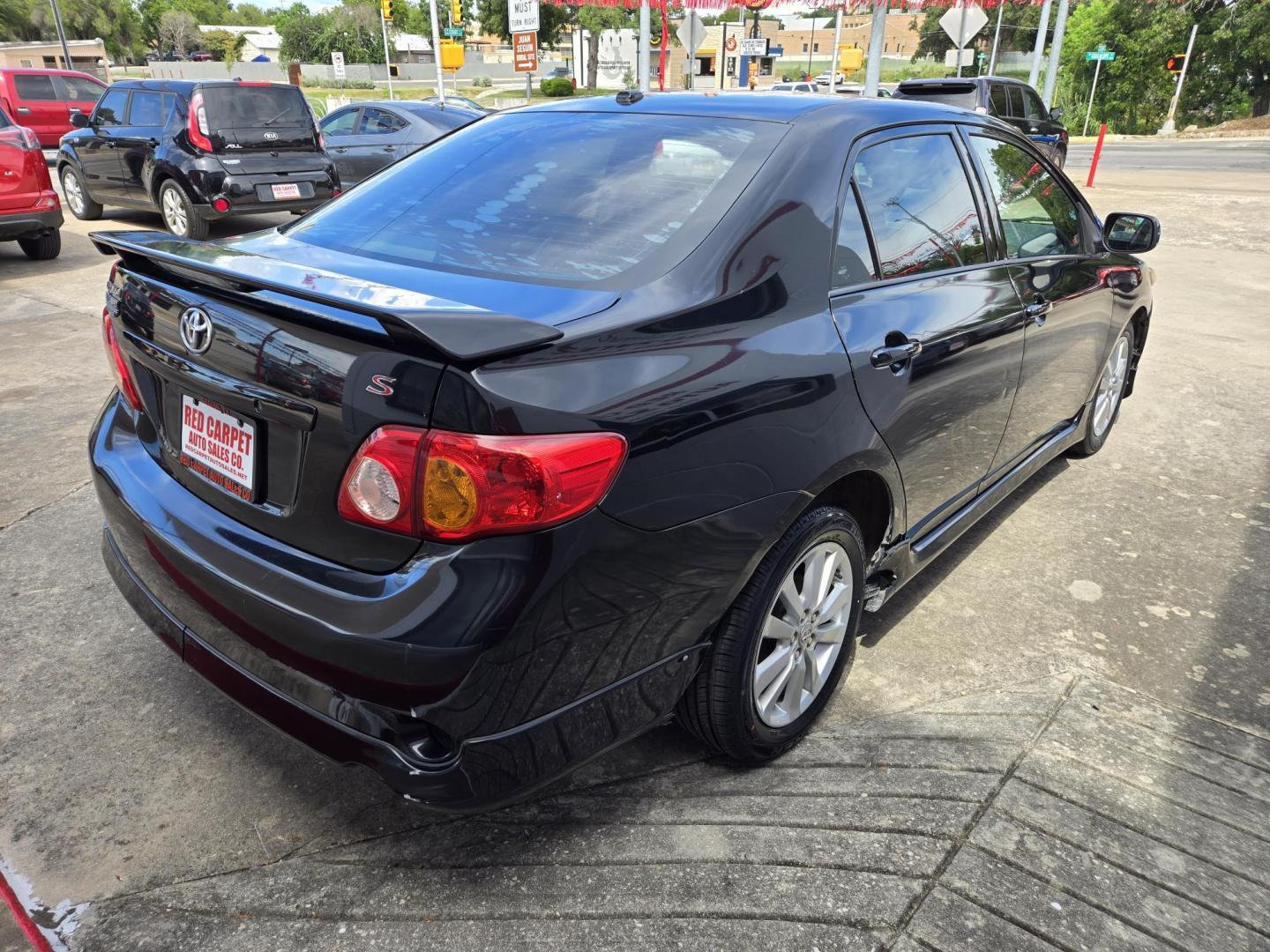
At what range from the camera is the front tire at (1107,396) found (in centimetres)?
452

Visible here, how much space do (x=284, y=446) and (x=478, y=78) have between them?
9365 cm

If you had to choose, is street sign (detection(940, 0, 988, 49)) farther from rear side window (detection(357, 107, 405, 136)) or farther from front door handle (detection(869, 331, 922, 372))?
front door handle (detection(869, 331, 922, 372))

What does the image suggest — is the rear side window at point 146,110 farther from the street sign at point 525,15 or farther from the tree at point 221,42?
the tree at point 221,42

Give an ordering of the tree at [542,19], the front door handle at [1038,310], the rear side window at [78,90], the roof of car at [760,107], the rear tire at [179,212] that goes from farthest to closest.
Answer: the tree at [542,19]
the rear side window at [78,90]
the rear tire at [179,212]
the front door handle at [1038,310]
the roof of car at [760,107]

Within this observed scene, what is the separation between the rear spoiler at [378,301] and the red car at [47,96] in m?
21.0

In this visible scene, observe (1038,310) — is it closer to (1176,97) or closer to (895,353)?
(895,353)

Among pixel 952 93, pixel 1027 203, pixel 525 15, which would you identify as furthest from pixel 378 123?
pixel 525 15

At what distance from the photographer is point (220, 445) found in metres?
2.02

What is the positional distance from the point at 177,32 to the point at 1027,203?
114007mm

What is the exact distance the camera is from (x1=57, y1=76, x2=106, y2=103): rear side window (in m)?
19.7

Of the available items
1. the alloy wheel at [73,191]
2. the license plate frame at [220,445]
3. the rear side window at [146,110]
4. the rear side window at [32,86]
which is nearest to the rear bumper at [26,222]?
the rear side window at [146,110]

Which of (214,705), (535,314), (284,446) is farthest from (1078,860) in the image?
(214,705)

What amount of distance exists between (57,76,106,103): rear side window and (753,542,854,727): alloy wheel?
2255 cm

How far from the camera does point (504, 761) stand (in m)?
1.77
